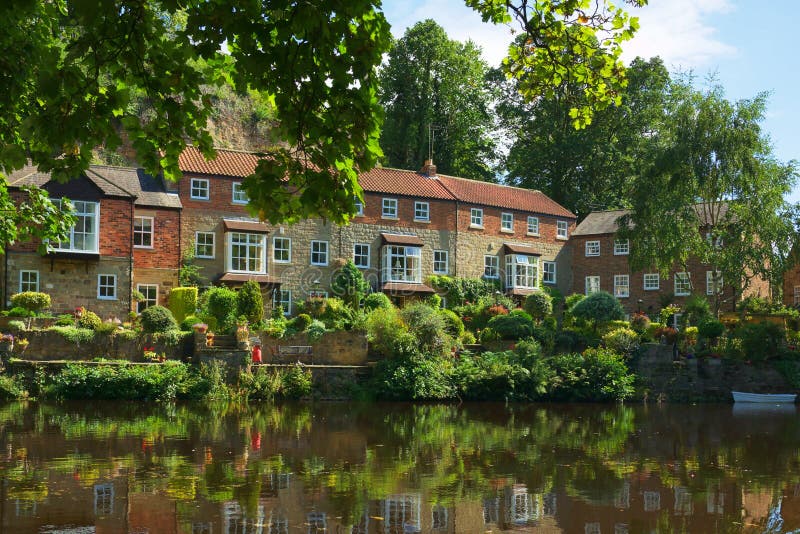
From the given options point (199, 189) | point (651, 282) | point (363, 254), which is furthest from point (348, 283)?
point (651, 282)

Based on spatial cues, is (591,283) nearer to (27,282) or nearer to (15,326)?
(27,282)

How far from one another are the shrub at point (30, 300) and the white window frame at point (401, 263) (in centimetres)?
1564

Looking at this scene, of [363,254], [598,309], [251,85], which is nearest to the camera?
[251,85]

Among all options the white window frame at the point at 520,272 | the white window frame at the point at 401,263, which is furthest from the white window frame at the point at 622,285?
the white window frame at the point at 401,263

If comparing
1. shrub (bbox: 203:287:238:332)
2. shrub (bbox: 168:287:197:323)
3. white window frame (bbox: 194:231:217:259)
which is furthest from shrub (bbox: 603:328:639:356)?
white window frame (bbox: 194:231:217:259)

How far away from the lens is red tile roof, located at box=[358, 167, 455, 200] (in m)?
40.4

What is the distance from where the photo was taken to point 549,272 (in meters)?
45.5

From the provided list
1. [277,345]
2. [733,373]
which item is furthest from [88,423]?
[733,373]

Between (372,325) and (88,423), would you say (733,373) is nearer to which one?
(372,325)

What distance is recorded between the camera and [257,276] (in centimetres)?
3572

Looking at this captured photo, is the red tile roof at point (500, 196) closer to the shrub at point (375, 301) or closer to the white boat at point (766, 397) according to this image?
the shrub at point (375, 301)

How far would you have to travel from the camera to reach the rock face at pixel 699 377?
97.2 ft

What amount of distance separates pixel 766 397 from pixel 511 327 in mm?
9065

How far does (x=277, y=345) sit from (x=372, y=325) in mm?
3278
